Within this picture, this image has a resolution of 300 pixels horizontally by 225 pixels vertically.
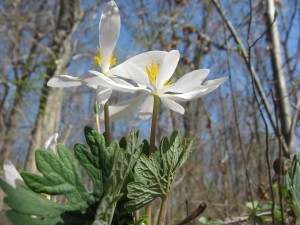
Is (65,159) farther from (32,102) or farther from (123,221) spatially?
(32,102)

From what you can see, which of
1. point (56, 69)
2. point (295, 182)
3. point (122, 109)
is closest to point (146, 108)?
point (122, 109)

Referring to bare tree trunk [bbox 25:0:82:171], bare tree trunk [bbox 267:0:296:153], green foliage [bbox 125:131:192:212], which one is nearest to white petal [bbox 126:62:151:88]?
green foliage [bbox 125:131:192:212]

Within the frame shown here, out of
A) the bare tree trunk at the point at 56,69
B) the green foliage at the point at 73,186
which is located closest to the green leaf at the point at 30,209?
the green foliage at the point at 73,186

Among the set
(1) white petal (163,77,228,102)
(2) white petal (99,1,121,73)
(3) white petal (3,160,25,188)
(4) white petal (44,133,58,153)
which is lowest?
(3) white petal (3,160,25,188)

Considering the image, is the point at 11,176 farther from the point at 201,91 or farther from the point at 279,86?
the point at 279,86

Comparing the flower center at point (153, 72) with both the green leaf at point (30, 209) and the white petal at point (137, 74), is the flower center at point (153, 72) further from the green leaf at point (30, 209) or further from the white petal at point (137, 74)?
the green leaf at point (30, 209)

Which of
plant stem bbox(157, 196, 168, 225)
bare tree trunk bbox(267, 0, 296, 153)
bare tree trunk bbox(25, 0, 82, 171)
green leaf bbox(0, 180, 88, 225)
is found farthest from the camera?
bare tree trunk bbox(25, 0, 82, 171)

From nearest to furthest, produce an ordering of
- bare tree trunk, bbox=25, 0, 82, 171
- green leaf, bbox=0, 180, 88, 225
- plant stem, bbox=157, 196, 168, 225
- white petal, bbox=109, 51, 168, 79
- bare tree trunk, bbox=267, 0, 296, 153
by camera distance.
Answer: green leaf, bbox=0, 180, 88, 225 → plant stem, bbox=157, 196, 168, 225 → white petal, bbox=109, 51, 168, 79 → bare tree trunk, bbox=267, 0, 296, 153 → bare tree trunk, bbox=25, 0, 82, 171

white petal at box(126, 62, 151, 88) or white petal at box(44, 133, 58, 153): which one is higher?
white petal at box(126, 62, 151, 88)

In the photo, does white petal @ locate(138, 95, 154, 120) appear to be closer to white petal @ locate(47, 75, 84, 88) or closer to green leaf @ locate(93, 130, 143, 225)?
white petal @ locate(47, 75, 84, 88)
